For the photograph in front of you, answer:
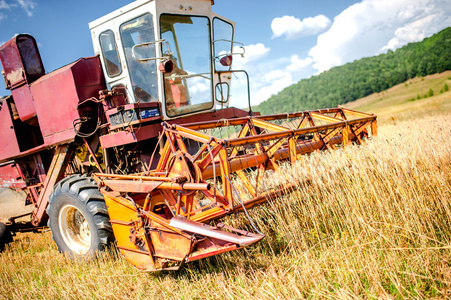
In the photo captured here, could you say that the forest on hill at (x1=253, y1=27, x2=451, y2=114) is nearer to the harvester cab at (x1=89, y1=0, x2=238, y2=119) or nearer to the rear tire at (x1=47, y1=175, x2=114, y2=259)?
the harvester cab at (x1=89, y1=0, x2=238, y2=119)

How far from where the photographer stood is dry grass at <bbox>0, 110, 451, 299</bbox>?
215cm

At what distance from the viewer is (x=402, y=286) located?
1.90 m

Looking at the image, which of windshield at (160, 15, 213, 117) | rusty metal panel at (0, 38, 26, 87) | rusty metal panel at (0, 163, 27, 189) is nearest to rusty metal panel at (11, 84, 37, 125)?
rusty metal panel at (0, 38, 26, 87)

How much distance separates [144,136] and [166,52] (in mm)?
1363

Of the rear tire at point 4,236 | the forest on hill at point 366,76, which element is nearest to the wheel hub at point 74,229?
the rear tire at point 4,236

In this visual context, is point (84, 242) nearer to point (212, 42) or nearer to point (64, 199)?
point (64, 199)

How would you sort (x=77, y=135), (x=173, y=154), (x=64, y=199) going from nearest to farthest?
(x=173, y=154) < (x=64, y=199) < (x=77, y=135)

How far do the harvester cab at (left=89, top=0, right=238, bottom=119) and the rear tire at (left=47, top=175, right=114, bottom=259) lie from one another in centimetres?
144

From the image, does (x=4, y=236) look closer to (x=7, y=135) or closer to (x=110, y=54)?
(x=7, y=135)

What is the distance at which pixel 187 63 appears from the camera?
15.6 feet

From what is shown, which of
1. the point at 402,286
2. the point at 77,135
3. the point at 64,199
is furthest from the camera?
the point at 77,135

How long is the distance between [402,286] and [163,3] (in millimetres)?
4150

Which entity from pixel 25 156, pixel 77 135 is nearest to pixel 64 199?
pixel 77 135

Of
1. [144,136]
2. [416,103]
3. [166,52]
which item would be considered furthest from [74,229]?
[416,103]
